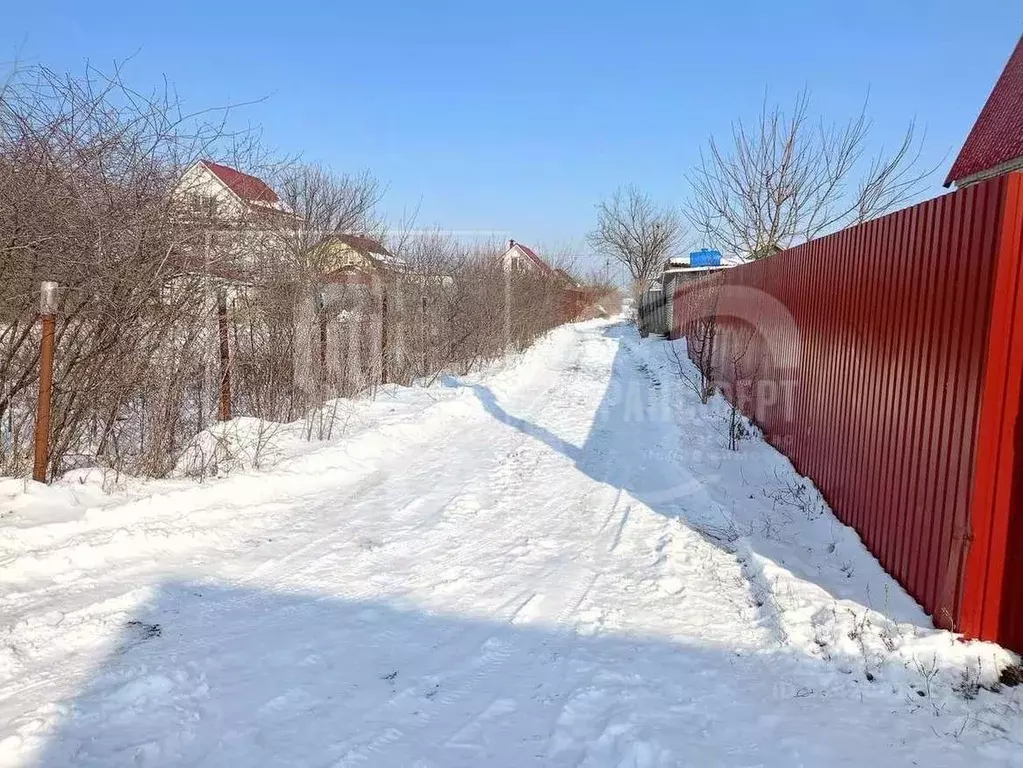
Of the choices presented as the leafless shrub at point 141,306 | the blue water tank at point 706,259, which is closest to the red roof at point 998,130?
the blue water tank at point 706,259

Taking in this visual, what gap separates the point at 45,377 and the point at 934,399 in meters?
5.38

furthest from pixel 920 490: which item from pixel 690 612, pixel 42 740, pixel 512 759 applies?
pixel 42 740

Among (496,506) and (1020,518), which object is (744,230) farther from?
(1020,518)

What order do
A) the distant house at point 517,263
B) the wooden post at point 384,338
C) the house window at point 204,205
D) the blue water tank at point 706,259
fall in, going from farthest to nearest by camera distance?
the blue water tank at point 706,259 < the distant house at point 517,263 < the wooden post at point 384,338 < the house window at point 204,205

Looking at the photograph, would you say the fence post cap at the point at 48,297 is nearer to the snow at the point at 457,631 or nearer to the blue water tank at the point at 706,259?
the snow at the point at 457,631

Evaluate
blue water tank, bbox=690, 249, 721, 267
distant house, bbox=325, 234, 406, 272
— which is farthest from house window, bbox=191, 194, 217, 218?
blue water tank, bbox=690, 249, 721, 267

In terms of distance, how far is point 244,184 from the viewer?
6.55 m

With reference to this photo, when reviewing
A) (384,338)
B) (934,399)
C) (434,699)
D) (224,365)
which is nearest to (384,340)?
(384,338)

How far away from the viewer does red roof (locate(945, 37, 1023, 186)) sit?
13.6 meters

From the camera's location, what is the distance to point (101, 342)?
4.66 m

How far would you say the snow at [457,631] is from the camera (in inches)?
88.5

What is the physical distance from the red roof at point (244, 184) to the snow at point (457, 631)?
2654mm

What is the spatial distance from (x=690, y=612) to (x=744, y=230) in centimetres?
1322

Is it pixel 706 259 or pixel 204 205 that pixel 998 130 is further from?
pixel 204 205
